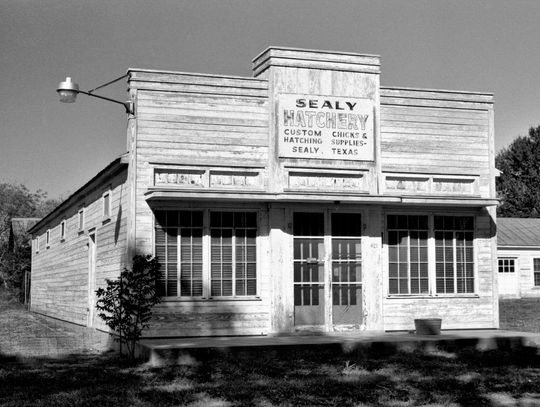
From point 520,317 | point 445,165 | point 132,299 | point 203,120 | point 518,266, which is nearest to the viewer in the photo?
point 132,299

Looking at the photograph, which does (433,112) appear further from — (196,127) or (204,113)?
(196,127)

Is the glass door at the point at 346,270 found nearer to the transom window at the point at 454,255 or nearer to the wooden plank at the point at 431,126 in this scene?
the transom window at the point at 454,255

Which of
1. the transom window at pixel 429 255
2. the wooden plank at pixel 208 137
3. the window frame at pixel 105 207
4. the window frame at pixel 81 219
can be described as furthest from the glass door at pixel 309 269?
the window frame at pixel 81 219

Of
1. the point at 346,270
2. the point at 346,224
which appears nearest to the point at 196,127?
the point at 346,224

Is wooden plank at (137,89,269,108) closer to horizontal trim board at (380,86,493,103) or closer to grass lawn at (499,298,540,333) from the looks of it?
horizontal trim board at (380,86,493,103)

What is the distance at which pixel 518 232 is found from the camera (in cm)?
3928

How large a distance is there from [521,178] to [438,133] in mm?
40776

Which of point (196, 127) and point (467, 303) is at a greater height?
point (196, 127)

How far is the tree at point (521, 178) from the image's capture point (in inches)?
2147

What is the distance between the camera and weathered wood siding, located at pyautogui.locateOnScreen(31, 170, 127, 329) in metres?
17.2

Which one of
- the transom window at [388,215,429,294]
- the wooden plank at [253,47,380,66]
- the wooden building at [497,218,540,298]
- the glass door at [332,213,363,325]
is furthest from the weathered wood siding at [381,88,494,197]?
the wooden building at [497,218,540,298]

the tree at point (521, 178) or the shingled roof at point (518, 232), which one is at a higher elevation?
the tree at point (521, 178)

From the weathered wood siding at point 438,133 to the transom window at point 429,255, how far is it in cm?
102

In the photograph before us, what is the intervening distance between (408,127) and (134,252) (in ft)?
20.9
